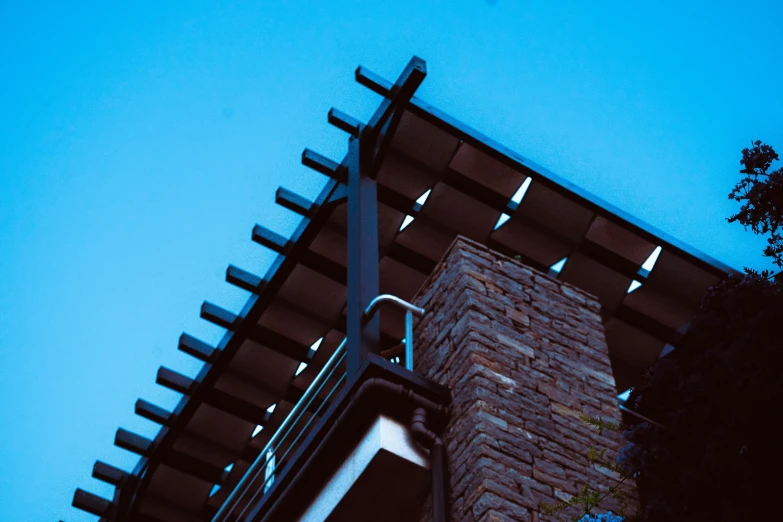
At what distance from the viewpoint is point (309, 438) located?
673 cm

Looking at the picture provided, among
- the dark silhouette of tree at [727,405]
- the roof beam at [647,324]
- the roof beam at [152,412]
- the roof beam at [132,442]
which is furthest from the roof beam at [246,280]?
the dark silhouette of tree at [727,405]

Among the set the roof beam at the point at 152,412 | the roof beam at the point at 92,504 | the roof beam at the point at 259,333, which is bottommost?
the roof beam at the point at 92,504

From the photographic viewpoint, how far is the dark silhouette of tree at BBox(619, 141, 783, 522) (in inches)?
171

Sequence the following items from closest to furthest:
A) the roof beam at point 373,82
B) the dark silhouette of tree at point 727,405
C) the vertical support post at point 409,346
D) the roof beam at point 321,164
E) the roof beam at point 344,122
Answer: the dark silhouette of tree at point 727,405 → the vertical support post at point 409,346 → the roof beam at point 373,82 → the roof beam at point 344,122 → the roof beam at point 321,164

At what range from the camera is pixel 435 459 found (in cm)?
605

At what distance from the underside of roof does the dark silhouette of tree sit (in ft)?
15.7

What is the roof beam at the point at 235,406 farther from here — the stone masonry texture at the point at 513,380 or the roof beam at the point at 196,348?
the stone masonry texture at the point at 513,380

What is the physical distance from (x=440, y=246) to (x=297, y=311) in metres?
1.63

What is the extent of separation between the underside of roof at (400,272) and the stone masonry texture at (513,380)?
2.20m

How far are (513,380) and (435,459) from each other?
805 millimetres

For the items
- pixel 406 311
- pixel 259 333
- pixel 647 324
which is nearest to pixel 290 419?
pixel 406 311

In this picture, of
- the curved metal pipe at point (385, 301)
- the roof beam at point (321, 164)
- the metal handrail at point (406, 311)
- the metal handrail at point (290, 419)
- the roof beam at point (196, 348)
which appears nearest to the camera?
the metal handrail at point (406, 311)

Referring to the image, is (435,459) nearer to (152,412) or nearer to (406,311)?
(406,311)

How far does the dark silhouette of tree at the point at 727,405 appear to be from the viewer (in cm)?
434
